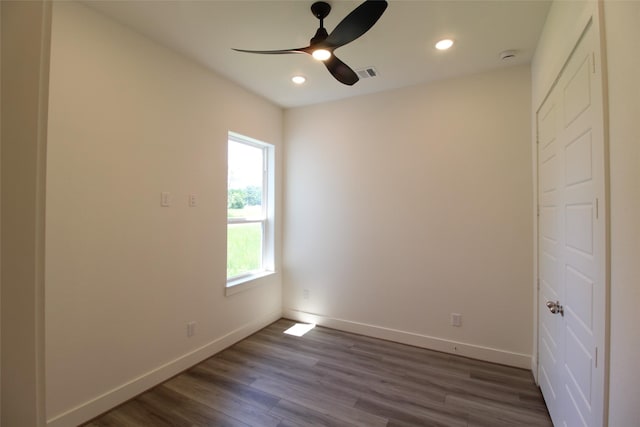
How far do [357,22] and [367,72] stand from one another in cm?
135

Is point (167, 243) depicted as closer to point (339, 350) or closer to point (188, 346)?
point (188, 346)

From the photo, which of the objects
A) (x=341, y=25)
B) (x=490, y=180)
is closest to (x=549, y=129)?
(x=490, y=180)

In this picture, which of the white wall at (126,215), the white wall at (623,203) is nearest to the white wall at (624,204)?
the white wall at (623,203)

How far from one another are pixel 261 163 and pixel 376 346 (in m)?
2.54

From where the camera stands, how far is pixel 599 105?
44.3 inches

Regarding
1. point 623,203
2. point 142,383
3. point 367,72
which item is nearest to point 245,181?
point 367,72

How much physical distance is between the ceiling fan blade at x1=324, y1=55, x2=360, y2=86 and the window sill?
2274 millimetres

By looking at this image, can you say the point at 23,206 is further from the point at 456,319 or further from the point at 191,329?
the point at 456,319

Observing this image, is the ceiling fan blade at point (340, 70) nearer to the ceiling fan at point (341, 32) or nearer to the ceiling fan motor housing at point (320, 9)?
the ceiling fan at point (341, 32)

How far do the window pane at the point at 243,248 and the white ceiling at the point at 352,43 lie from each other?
1643mm

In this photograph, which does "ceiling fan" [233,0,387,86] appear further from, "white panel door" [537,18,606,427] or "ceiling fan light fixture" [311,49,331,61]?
"white panel door" [537,18,606,427]

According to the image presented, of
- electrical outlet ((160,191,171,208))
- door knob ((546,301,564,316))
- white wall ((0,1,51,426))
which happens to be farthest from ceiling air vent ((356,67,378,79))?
white wall ((0,1,51,426))

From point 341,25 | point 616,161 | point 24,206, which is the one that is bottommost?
point 24,206

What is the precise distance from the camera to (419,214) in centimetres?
303
